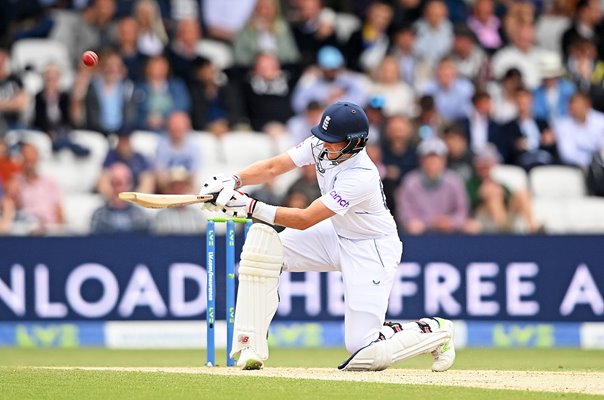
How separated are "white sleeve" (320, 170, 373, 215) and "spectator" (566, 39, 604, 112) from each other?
7.06 metres

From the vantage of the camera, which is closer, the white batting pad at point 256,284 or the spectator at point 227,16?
the white batting pad at point 256,284

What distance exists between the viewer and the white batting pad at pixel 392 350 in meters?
7.70

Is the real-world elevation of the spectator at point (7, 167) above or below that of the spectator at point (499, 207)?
above

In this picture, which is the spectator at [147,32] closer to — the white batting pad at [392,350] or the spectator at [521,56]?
the spectator at [521,56]

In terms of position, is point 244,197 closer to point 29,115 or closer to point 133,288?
point 133,288

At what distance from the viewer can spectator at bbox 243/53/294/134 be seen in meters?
13.6

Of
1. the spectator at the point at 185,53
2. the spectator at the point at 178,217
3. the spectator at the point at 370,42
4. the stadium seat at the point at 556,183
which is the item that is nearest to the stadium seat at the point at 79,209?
the spectator at the point at 178,217

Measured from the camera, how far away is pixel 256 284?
7.61 metres

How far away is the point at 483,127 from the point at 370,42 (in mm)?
1727

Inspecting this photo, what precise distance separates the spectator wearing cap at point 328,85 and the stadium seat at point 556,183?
6.22 feet

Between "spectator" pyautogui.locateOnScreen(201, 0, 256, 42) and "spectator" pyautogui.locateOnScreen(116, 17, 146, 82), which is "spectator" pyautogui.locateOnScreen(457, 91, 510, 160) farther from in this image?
"spectator" pyautogui.locateOnScreen(116, 17, 146, 82)

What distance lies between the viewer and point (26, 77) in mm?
13578

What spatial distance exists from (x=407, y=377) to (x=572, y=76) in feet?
24.4

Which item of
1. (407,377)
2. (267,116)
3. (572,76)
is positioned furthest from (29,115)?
(407,377)
